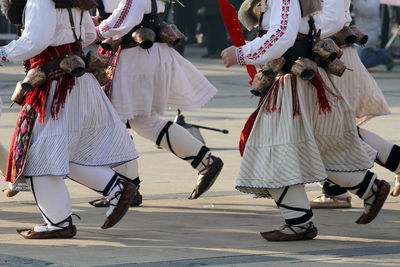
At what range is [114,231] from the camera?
607 cm

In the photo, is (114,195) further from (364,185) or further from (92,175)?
(364,185)

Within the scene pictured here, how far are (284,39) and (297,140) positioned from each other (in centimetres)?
54

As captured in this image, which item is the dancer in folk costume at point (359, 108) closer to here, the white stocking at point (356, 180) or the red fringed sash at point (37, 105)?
the white stocking at point (356, 180)

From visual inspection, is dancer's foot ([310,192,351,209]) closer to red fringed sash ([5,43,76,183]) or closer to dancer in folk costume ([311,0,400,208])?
dancer in folk costume ([311,0,400,208])

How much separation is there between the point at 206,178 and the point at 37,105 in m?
1.65

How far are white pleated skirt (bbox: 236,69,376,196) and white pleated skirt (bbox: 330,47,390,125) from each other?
0.92 m

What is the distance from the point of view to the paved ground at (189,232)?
5289 mm

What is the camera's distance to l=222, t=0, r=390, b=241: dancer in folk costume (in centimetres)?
565

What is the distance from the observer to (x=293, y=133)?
5695 millimetres

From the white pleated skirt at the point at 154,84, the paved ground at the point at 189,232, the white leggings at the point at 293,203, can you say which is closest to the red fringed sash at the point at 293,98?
the white leggings at the point at 293,203

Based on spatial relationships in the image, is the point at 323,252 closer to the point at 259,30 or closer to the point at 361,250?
the point at 361,250

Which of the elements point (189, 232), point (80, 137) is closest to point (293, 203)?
point (189, 232)

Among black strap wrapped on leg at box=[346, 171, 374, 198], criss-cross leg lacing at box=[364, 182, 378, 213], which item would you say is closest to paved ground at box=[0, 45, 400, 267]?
criss-cross leg lacing at box=[364, 182, 378, 213]

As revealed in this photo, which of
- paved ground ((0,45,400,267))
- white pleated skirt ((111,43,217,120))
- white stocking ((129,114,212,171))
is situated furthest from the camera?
white stocking ((129,114,212,171))
